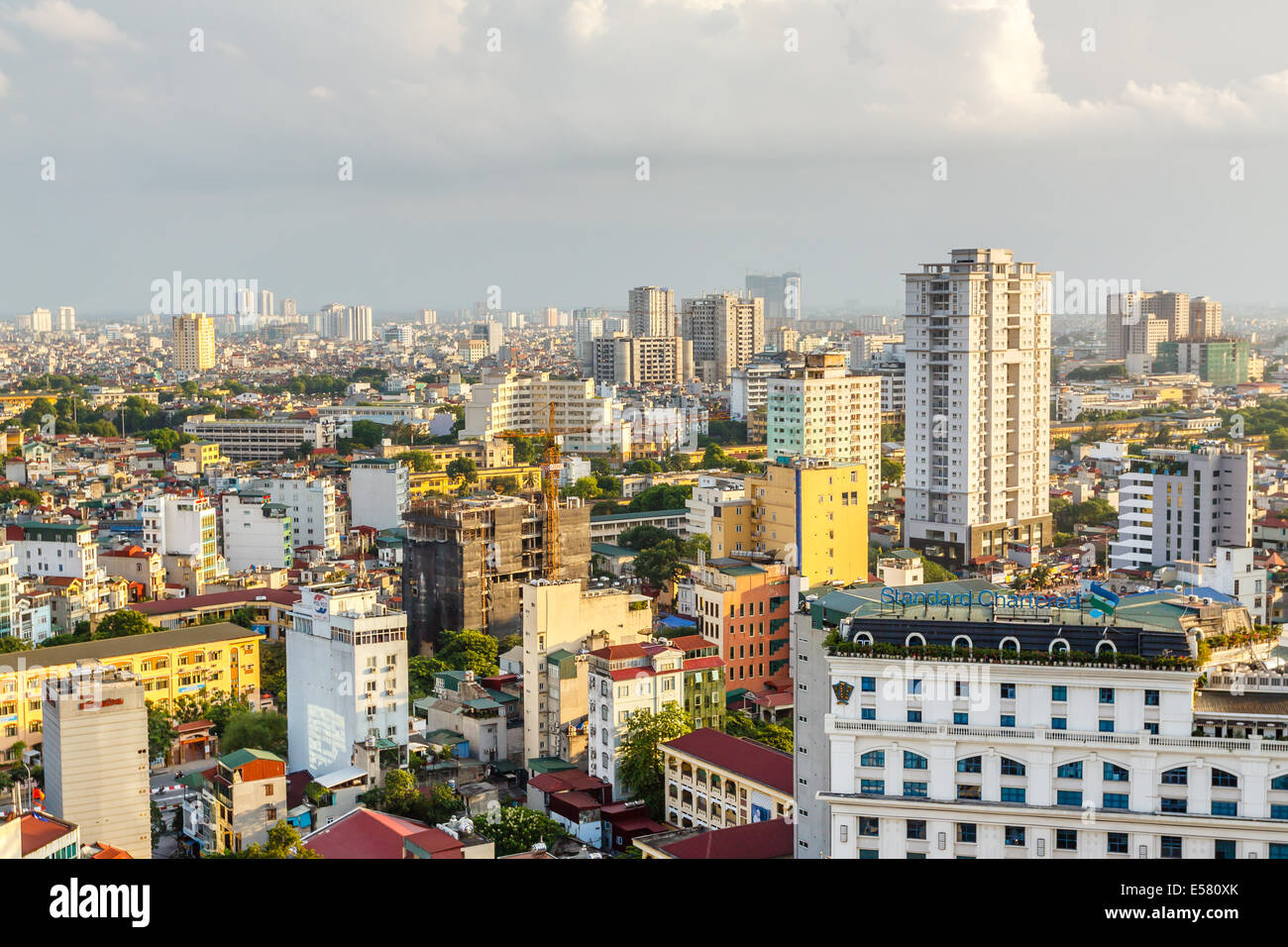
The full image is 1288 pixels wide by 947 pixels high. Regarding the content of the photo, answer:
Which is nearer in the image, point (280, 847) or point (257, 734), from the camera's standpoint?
point (280, 847)

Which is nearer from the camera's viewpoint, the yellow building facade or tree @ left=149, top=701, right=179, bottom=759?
tree @ left=149, top=701, right=179, bottom=759

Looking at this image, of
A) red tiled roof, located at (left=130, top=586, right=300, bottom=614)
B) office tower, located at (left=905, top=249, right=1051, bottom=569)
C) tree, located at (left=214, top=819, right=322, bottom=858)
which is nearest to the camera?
tree, located at (left=214, top=819, right=322, bottom=858)

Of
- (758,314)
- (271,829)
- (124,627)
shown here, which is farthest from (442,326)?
(271,829)

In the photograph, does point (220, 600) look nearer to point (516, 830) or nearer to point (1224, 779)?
point (516, 830)

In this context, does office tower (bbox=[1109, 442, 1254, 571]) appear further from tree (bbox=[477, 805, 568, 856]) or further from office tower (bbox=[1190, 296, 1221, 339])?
office tower (bbox=[1190, 296, 1221, 339])

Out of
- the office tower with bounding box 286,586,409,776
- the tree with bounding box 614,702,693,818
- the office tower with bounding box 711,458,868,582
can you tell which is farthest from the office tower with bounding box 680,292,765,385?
the tree with bounding box 614,702,693,818

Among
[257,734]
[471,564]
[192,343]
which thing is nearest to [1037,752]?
[257,734]
